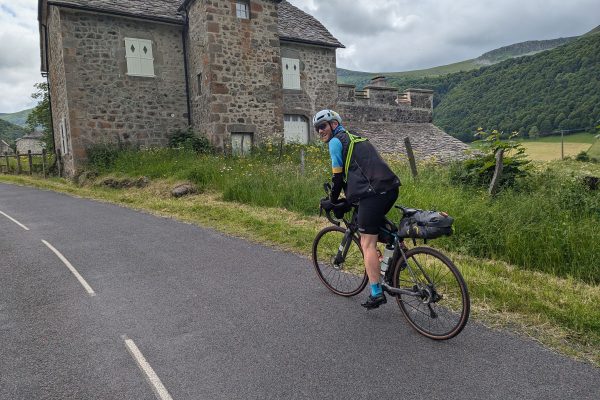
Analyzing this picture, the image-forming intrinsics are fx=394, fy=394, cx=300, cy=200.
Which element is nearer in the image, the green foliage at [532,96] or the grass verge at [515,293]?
the grass verge at [515,293]

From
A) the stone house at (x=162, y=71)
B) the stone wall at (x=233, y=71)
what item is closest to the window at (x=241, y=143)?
the stone house at (x=162, y=71)

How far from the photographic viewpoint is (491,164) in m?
7.98

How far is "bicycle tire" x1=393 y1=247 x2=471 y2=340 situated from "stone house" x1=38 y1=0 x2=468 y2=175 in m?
13.8

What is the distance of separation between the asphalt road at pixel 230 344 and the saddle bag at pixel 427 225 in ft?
3.14

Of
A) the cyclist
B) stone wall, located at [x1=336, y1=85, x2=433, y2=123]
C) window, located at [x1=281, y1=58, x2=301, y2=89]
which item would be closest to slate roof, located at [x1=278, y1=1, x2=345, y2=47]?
window, located at [x1=281, y1=58, x2=301, y2=89]

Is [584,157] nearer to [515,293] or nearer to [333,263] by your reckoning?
[515,293]

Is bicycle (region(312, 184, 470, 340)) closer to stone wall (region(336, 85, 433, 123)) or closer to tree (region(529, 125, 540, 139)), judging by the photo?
stone wall (region(336, 85, 433, 123))

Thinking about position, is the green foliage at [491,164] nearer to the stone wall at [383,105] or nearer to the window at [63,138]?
the stone wall at [383,105]

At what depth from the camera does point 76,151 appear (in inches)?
640

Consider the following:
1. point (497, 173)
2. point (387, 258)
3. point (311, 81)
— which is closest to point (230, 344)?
point (387, 258)

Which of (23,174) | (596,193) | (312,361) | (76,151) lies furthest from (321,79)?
(312,361)

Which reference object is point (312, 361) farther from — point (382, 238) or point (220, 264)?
point (220, 264)

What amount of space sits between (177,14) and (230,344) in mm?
18104

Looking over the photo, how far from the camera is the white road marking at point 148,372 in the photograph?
2.85 metres
